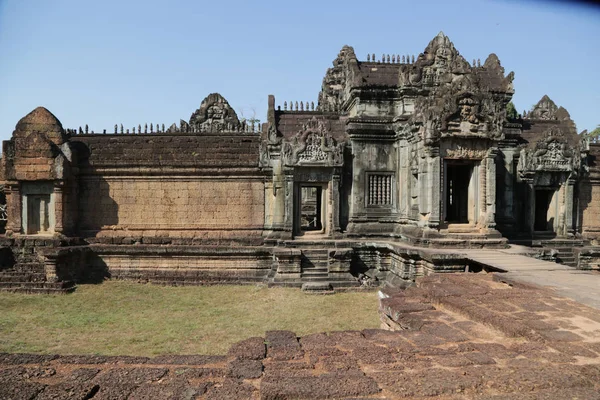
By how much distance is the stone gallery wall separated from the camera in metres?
13.5

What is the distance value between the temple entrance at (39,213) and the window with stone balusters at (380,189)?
10151mm

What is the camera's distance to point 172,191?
13609mm

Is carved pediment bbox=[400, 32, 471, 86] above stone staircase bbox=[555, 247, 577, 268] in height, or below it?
above

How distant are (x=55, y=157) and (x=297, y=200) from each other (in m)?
7.49

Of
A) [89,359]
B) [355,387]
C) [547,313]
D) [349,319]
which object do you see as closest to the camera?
[355,387]

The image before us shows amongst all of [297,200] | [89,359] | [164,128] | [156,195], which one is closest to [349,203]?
[297,200]

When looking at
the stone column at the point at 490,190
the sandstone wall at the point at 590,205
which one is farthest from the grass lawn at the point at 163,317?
the sandstone wall at the point at 590,205

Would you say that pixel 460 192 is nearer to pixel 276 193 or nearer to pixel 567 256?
pixel 567 256

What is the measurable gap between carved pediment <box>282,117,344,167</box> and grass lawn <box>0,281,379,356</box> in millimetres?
3858

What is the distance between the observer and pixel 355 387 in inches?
149

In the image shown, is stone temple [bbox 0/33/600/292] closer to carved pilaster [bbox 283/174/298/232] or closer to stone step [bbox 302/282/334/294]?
carved pilaster [bbox 283/174/298/232]

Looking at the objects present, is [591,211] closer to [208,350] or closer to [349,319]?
[349,319]

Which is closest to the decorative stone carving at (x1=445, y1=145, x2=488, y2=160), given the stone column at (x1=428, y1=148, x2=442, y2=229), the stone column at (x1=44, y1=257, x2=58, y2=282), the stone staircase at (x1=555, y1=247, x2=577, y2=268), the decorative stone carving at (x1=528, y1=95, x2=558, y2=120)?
the stone column at (x1=428, y1=148, x2=442, y2=229)

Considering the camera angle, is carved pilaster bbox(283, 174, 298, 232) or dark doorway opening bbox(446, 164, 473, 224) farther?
dark doorway opening bbox(446, 164, 473, 224)
